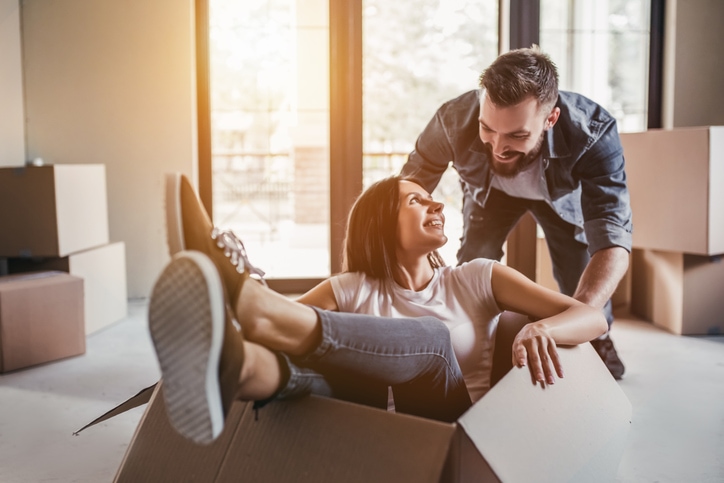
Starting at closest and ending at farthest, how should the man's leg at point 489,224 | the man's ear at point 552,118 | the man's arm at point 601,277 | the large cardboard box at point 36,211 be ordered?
the man's arm at point 601,277 → the man's ear at point 552,118 → the man's leg at point 489,224 → the large cardboard box at point 36,211

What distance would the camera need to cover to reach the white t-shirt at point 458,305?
1665mm

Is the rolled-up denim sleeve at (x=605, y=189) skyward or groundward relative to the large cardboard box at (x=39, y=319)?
skyward

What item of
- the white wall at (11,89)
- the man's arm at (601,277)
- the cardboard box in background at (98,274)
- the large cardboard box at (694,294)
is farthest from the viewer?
the white wall at (11,89)

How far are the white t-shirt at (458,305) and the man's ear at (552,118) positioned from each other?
53cm

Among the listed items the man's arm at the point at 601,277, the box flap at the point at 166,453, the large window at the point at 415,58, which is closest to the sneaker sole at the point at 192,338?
the box flap at the point at 166,453

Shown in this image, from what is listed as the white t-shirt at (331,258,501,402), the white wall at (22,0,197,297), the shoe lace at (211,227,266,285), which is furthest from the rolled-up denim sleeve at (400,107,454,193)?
the white wall at (22,0,197,297)

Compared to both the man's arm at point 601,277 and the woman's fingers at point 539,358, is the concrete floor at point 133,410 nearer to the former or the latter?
the man's arm at point 601,277

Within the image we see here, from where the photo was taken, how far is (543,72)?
6.31 feet

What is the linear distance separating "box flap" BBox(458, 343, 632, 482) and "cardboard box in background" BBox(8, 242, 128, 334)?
227 cm

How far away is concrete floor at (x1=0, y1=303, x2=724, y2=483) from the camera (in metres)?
1.85

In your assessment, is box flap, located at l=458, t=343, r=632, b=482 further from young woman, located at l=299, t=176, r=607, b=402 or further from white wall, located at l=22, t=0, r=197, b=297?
white wall, located at l=22, t=0, r=197, b=297

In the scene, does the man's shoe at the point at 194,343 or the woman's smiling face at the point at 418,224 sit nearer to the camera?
the man's shoe at the point at 194,343

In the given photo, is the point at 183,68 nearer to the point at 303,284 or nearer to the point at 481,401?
the point at 303,284

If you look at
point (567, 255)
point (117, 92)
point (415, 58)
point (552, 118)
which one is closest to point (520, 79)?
point (552, 118)
